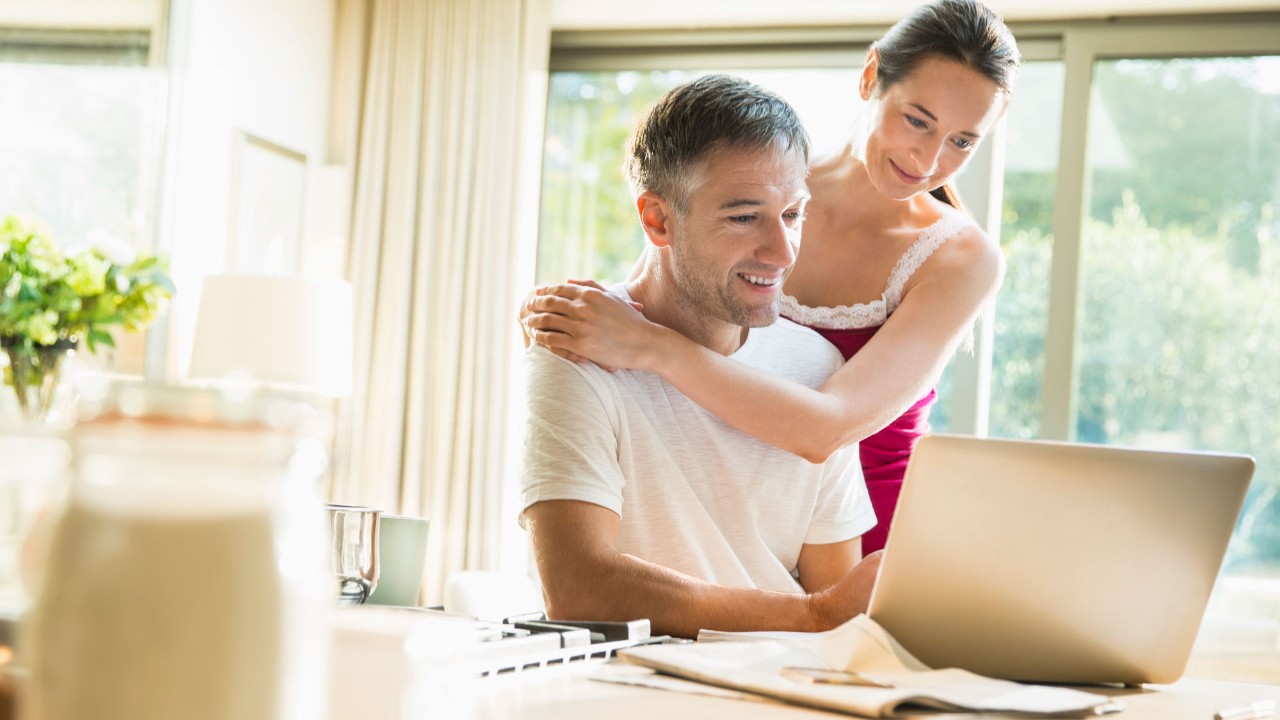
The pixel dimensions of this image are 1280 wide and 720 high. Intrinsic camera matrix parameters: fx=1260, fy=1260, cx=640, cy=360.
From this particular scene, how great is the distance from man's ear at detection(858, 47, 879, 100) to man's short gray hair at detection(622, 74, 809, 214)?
46 cm

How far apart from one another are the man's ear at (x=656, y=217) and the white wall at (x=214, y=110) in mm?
2684

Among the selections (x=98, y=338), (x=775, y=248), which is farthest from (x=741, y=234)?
(x=98, y=338)

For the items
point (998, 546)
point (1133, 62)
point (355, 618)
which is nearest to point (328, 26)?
point (1133, 62)

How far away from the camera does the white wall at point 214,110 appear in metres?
4.19

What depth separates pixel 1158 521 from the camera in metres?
1.05

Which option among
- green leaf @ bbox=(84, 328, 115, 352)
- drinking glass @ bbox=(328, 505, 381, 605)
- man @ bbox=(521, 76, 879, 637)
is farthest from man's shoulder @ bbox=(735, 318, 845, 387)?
green leaf @ bbox=(84, 328, 115, 352)

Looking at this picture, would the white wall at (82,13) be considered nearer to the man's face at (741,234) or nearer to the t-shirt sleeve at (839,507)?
the man's face at (741,234)

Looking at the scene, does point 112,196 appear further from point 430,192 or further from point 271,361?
point 430,192

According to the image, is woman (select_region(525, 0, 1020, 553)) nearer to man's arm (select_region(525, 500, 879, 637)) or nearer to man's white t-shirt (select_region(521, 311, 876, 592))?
man's white t-shirt (select_region(521, 311, 876, 592))

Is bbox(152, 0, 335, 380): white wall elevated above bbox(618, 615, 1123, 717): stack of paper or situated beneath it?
elevated above

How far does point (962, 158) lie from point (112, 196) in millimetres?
2724

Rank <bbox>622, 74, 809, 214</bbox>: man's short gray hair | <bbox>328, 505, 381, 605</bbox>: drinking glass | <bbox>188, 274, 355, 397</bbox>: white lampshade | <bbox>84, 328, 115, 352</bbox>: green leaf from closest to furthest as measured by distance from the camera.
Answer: <bbox>328, 505, 381, 605</bbox>: drinking glass, <bbox>622, 74, 809, 214</bbox>: man's short gray hair, <bbox>84, 328, 115, 352</bbox>: green leaf, <bbox>188, 274, 355, 397</bbox>: white lampshade

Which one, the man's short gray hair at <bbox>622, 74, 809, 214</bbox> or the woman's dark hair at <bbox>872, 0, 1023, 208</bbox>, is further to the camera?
the woman's dark hair at <bbox>872, 0, 1023, 208</bbox>

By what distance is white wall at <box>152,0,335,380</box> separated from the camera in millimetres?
4188
